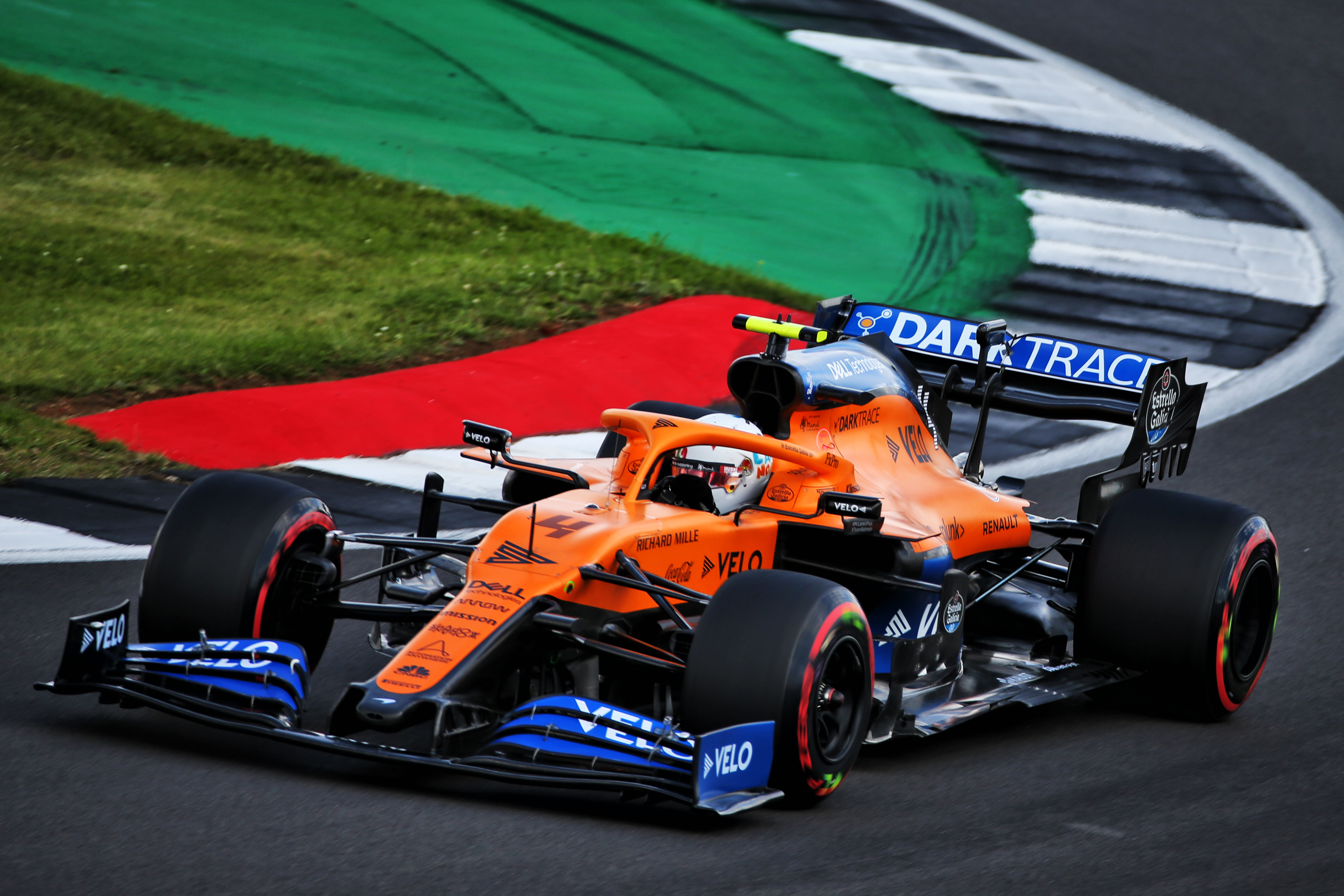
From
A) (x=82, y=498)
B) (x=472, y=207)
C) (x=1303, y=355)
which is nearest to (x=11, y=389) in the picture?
(x=82, y=498)

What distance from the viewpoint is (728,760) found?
510cm

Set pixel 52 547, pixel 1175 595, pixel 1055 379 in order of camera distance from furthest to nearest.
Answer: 1. pixel 1055 379
2. pixel 52 547
3. pixel 1175 595

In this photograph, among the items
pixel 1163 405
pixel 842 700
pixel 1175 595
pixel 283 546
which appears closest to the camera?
pixel 842 700

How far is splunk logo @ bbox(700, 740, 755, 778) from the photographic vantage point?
5.01 metres

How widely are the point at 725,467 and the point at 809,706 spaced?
4.39 feet

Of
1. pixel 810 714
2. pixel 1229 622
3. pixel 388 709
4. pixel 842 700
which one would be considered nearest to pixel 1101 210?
pixel 1229 622

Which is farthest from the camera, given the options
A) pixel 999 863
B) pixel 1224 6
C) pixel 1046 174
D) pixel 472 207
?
pixel 1224 6

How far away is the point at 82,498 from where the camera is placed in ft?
29.2

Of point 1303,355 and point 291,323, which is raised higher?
point 1303,355

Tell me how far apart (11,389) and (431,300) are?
11.5ft

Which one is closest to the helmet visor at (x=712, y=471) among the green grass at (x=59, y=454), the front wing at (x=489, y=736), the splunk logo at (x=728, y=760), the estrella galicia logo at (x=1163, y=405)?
the front wing at (x=489, y=736)

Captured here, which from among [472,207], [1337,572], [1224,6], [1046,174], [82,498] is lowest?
[82,498]

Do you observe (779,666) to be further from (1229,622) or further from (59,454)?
(59,454)

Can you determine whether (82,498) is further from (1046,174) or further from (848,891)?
(1046,174)
